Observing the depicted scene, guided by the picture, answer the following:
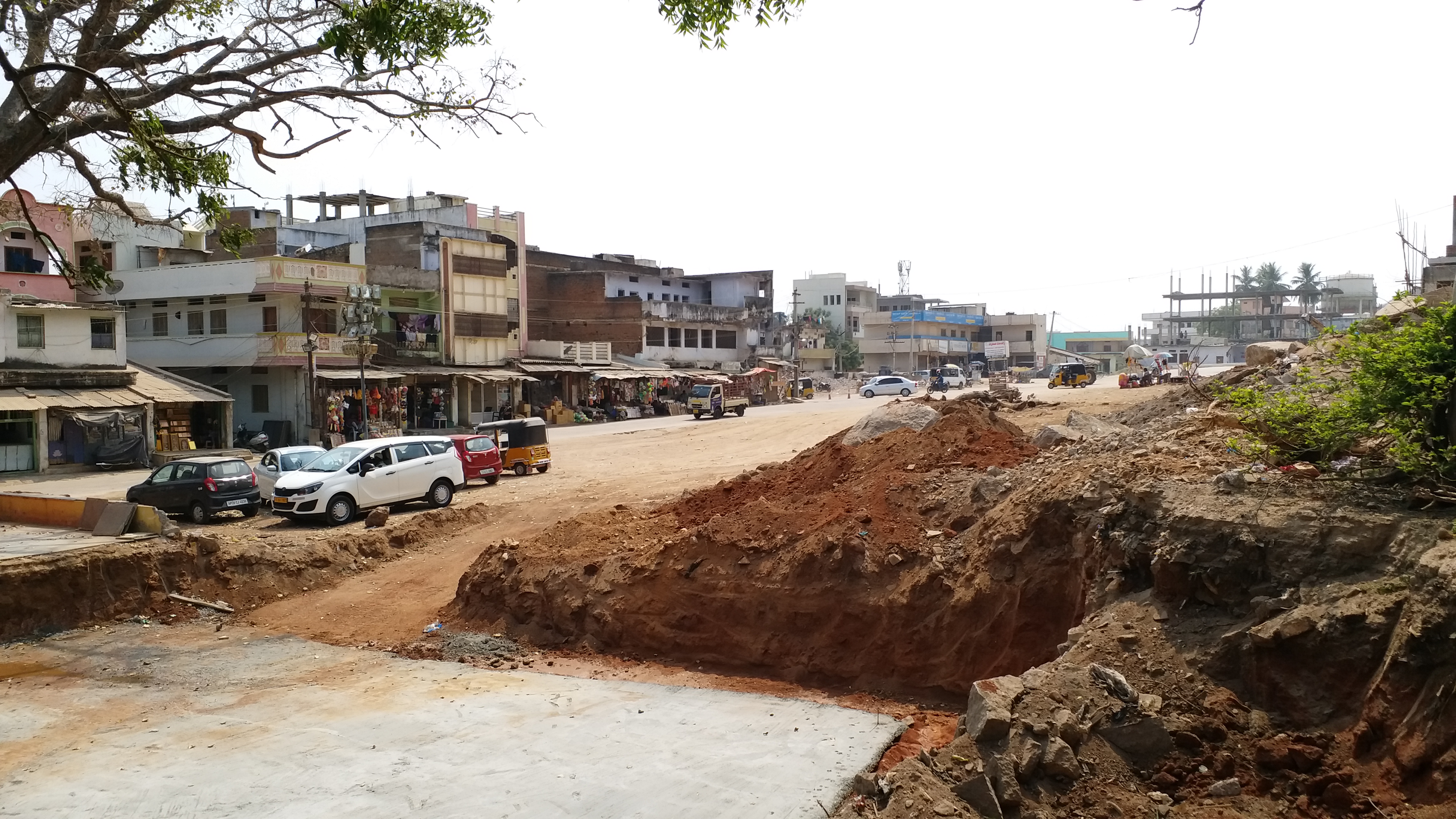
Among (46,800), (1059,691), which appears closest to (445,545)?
(46,800)

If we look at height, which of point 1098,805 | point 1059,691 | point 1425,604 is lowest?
point 1098,805

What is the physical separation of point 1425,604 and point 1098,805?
2456 millimetres

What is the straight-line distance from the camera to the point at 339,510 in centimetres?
2205

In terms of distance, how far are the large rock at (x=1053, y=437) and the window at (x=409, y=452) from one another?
13619 millimetres

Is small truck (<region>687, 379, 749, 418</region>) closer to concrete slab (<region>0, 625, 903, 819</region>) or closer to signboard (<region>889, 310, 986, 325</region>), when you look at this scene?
signboard (<region>889, 310, 986, 325</region>)

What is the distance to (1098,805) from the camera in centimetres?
666

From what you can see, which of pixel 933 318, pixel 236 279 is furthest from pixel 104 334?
pixel 933 318

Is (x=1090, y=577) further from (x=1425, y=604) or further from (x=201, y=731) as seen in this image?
(x=201, y=731)

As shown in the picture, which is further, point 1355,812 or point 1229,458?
point 1229,458

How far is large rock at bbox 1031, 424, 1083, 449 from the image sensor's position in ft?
56.4

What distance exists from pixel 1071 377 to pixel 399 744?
54539 millimetres

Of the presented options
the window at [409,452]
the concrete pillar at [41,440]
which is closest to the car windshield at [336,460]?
the window at [409,452]

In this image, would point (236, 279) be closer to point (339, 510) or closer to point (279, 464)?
point (279, 464)

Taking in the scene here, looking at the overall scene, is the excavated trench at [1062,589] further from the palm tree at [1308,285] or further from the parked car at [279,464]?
the palm tree at [1308,285]
